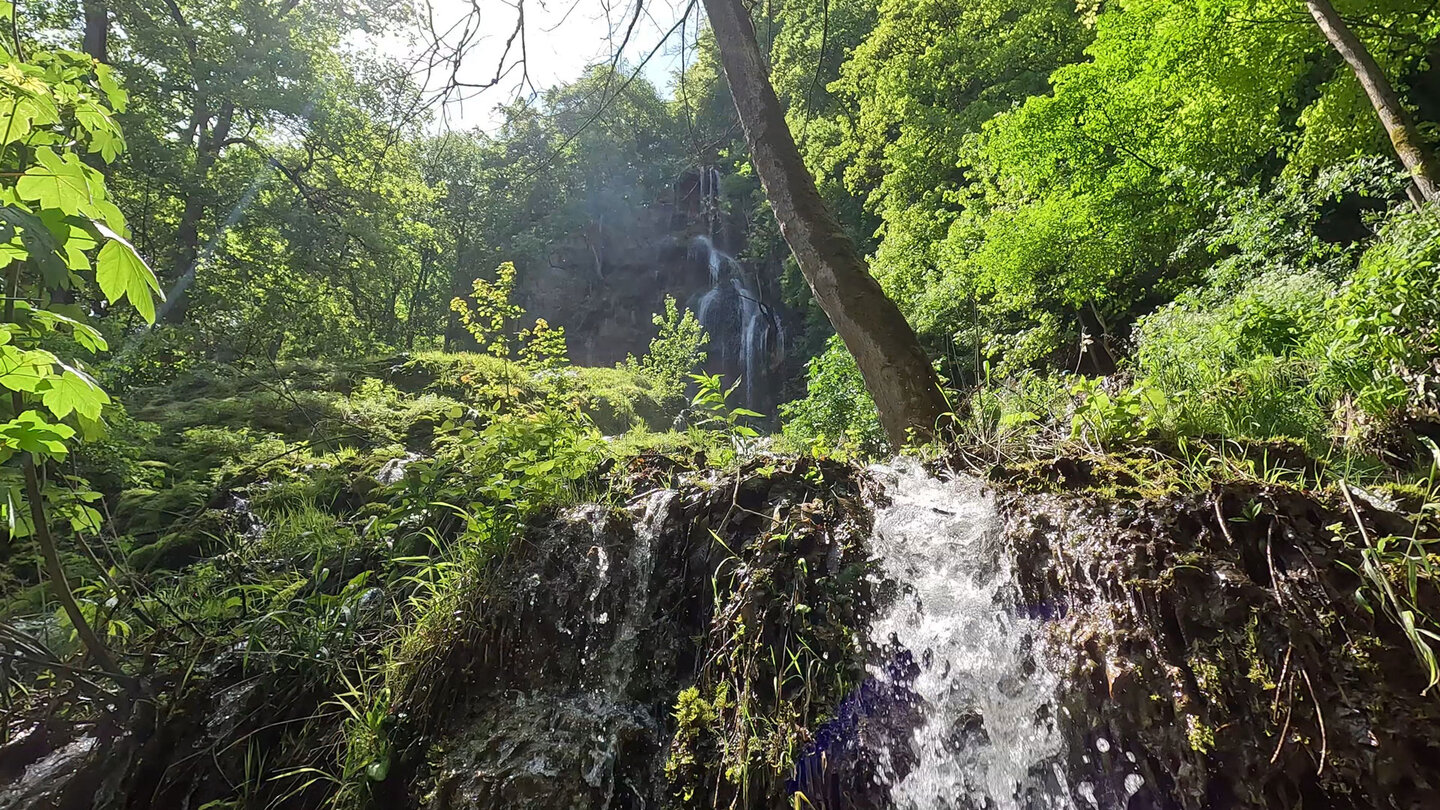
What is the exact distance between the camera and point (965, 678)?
1824 mm

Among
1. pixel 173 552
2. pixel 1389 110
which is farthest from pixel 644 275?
pixel 1389 110

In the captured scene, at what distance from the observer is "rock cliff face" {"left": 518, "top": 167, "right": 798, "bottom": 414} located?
22125 mm

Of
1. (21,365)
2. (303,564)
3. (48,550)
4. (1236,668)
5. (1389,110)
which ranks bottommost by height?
(1236,668)

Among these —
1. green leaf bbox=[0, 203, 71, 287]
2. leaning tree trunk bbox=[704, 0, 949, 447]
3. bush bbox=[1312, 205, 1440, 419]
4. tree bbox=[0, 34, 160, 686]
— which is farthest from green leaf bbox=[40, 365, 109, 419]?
bush bbox=[1312, 205, 1440, 419]

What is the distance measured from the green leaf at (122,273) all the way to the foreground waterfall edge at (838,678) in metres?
1.69

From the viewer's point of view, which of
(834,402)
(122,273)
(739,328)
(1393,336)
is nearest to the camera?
(122,273)

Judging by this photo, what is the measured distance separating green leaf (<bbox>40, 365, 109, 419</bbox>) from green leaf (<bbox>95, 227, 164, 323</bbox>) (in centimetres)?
24

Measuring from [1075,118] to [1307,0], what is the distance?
142 inches

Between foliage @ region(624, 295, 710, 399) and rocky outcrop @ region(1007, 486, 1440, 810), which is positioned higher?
foliage @ region(624, 295, 710, 399)

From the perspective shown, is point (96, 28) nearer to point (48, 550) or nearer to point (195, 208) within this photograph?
point (195, 208)

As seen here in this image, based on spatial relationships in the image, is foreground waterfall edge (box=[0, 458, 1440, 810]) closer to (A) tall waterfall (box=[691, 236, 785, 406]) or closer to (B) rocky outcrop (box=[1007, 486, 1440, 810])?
(B) rocky outcrop (box=[1007, 486, 1440, 810])

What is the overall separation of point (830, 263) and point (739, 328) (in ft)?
55.0

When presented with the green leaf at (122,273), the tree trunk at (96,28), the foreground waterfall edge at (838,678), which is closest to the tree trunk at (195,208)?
the tree trunk at (96,28)

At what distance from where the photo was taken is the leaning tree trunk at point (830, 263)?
3521 mm
